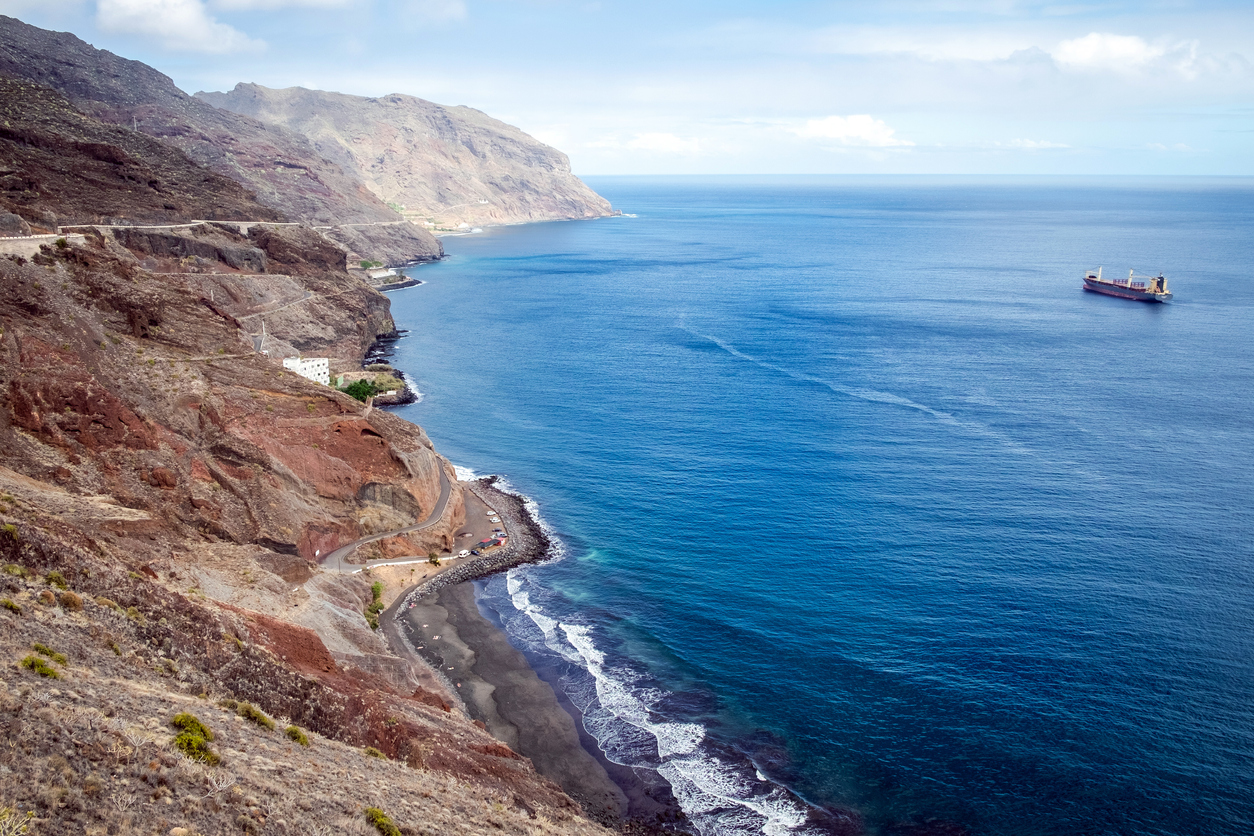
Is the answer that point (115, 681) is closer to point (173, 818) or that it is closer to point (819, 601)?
point (173, 818)

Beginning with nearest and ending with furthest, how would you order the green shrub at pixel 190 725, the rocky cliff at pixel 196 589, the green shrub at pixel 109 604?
the rocky cliff at pixel 196 589 < the green shrub at pixel 190 725 < the green shrub at pixel 109 604

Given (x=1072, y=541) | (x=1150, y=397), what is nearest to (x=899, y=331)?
(x=1150, y=397)

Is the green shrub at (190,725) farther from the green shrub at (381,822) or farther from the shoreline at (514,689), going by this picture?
the shoreline at (514,689)

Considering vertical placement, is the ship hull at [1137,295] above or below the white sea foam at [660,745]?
above

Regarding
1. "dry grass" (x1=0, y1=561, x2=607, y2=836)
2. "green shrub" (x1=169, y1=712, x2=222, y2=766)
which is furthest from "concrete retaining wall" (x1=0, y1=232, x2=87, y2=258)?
"green shrub" (x1=169, y1=712, x2=222, y2=766)

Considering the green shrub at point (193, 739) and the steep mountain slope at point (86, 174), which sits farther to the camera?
the steep mountain slope at point (86, 174)

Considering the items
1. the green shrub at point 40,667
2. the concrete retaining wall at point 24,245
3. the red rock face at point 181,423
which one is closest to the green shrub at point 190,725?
the green shrub at point 40,667

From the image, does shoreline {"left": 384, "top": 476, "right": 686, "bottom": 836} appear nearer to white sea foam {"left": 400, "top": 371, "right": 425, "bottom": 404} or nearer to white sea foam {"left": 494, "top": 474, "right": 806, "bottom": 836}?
white sea foam {"left": 494, "top": 474, "right": 806, "bottom": 836}
